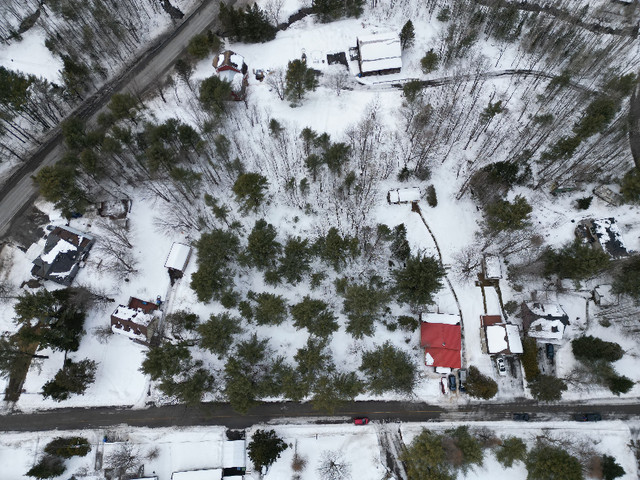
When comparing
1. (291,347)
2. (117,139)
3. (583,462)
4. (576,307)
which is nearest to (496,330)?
(576,307)

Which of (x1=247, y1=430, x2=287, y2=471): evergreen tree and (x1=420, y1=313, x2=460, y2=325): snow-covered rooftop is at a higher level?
(x1=420, y1=313, x2=460, y2=325): snow-covered rooftop

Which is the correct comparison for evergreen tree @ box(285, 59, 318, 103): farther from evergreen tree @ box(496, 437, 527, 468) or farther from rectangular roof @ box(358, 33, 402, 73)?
evergreen tree @ box(496, 437, 527, 468)

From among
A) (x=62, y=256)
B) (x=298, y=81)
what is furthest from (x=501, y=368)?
(x=62, y=256)

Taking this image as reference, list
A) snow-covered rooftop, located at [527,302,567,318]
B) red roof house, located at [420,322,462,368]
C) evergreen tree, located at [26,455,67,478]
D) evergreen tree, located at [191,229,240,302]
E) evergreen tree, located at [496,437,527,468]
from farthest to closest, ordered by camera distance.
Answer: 1. snow-covered rooftop, located at [527,302,567,318]
2. red roof house, located at [420,322,462,368]
3. evergreen tree, located at [191,229,240,302]
4. evergreen tree, located at [26,455,67,478]
5. evergreen tree, located at [496,437,527,468]

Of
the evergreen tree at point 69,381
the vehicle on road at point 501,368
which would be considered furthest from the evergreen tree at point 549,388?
the evergreen tree at point 69,381

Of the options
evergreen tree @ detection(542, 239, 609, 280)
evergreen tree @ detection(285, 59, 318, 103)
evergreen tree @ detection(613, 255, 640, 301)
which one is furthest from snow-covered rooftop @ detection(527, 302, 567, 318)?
evergreen tree @ detection(285, 59, 318, 103)

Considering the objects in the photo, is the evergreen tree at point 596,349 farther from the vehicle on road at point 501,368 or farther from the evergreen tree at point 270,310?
the evergreen tree at point 270,310
